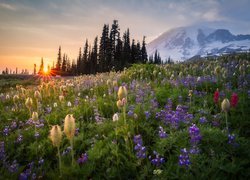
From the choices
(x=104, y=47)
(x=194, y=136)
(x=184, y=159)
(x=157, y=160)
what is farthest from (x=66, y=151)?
(x=104, y=47)

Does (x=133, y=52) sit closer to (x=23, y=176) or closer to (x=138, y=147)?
(x=138, y=147)

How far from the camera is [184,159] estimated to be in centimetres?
371

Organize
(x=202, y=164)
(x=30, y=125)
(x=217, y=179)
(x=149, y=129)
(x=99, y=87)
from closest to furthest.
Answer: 1. (x=217, y=179)
2. (x=202, y=164)
3. (x=149, y=129)
4. (x=30, y=125)
5. (x=99, y=87)

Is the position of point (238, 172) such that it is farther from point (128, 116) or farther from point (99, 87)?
point (99, 87)

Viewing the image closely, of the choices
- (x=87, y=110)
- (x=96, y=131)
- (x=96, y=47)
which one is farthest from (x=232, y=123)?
(x=96, y=47)

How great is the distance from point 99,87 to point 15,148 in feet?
16.5

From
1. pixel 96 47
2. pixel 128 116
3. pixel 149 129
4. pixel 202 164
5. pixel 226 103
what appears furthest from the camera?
pixel 96 47

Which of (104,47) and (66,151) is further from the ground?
(104,47)

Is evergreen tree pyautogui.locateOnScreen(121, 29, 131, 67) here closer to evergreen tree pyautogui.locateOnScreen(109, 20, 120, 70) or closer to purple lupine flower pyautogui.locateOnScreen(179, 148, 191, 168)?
evergreen tree pyautogui.locateOnScreen(109, 20, 120, 70)

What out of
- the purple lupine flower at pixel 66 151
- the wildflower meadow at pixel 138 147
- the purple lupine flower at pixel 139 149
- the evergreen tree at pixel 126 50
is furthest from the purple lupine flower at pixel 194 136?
the evergreen tree at pixel 126 50

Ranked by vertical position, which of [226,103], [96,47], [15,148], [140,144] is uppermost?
[96,47]

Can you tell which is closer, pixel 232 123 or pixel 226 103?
pixel 226 103

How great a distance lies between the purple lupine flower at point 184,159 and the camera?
→ 3.63 meters

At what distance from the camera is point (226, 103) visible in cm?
435
